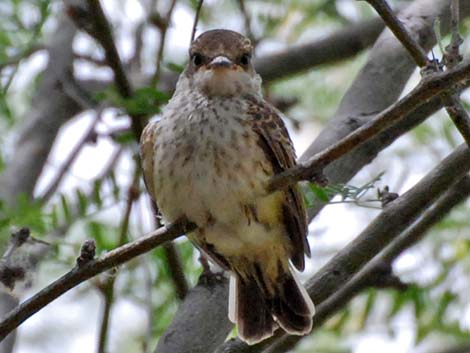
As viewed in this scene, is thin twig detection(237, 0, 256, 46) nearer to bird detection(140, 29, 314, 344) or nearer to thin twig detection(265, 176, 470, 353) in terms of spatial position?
bird detection(140, 29, 314, 344)

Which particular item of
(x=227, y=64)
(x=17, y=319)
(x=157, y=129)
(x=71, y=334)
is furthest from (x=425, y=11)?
(x=71, y=334)

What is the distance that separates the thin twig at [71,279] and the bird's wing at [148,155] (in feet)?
3.33

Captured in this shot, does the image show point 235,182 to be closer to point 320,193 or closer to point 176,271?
point 320,193

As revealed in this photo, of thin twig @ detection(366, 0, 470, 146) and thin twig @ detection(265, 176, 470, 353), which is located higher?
thin twig @ detection(366, 0, 470, 146)

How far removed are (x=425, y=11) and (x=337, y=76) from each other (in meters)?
2.42

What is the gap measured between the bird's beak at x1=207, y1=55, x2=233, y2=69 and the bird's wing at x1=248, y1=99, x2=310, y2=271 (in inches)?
7.7

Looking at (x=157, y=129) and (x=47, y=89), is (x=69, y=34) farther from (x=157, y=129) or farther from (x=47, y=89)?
(x=157, y=129)

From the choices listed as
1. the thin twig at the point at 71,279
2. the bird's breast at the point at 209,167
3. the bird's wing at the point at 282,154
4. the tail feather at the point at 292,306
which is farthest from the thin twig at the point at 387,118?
the tail feather at the point at 292,306

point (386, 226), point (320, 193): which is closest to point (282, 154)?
point (320, 193)

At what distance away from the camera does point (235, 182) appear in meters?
4.09

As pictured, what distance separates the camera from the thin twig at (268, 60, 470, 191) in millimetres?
3041

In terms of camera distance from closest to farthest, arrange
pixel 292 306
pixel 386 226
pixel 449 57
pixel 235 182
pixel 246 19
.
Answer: pixel 449 57 → pixel 235 182 → pixel 386 226 → pixel 292 306 → pixel 246 19

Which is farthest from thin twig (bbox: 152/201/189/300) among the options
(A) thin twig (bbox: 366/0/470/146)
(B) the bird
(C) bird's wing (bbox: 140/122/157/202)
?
(A) thin twig (bbox: 366/0/470/146)

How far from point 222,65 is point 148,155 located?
46 centimetres
